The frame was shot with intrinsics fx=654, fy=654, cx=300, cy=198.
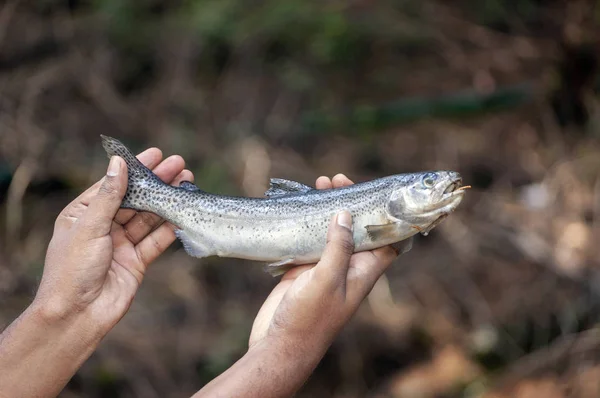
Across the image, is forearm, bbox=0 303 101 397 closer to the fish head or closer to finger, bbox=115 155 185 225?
finger, bbox=115 155 185 225

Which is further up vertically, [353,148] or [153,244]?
[153,244]

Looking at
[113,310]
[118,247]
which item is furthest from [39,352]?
[118,247]

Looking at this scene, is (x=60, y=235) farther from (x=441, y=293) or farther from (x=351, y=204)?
(x=441, y=293)

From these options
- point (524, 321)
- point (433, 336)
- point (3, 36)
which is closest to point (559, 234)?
point (524, 321)

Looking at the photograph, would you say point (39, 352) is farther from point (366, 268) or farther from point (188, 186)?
point (366, 268)

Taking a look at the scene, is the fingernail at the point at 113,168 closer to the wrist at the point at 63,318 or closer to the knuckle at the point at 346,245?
the wrist at the point at 63,318
